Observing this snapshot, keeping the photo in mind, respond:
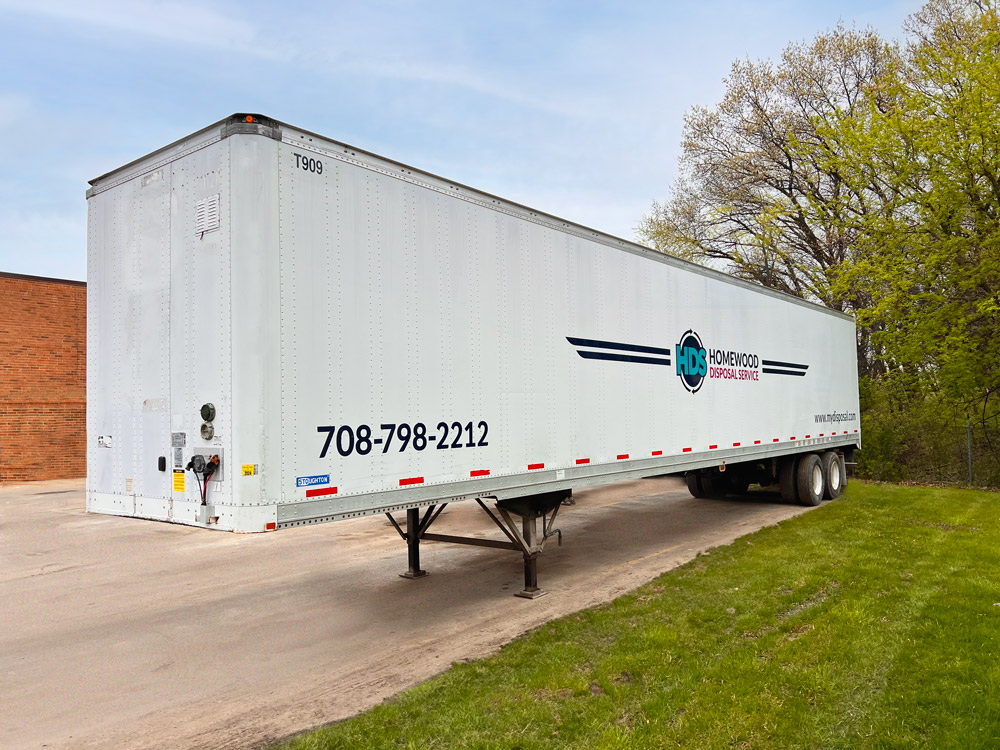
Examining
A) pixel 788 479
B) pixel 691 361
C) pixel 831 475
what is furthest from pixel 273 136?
pixel 831 475

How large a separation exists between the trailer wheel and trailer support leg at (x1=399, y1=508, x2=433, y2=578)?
8627 mm

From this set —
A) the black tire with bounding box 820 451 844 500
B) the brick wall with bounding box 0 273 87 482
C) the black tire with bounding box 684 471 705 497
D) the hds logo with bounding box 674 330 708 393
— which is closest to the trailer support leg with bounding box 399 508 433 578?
the hds logo with bounding box 674 330 708 393

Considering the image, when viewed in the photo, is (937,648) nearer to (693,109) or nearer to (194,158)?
(194,158)

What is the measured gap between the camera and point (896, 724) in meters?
4.57

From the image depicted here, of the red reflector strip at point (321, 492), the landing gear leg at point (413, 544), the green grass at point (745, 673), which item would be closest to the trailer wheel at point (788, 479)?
the green grass at point (745, 673)

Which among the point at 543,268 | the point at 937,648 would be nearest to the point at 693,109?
the point at 543,268

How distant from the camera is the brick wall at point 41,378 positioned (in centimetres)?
2272

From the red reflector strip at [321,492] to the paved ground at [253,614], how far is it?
4.80 feet

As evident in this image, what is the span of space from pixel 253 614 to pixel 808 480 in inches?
436

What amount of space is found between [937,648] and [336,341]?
17.5ft

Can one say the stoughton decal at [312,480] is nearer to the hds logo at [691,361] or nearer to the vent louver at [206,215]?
the vent louver at [206,215]

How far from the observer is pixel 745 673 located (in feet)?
17.8

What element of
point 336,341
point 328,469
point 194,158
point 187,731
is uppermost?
point 194,158

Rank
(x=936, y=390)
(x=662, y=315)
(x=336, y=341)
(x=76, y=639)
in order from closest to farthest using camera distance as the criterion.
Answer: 1. (x=336, y=341)
2. (x=76, y=639)
3. (x=662, y=315)
4. (x=936, y=390)
